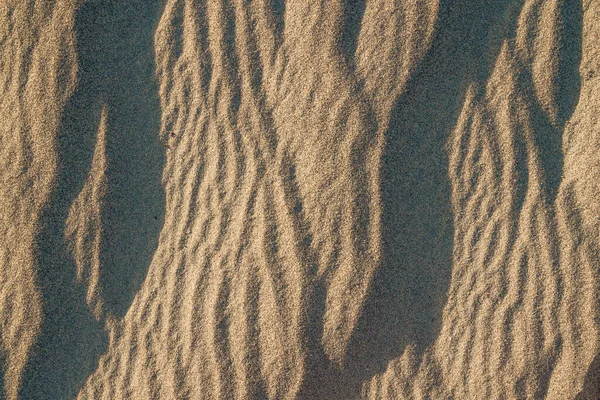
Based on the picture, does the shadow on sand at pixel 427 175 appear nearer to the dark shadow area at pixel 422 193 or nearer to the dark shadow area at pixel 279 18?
the dark shadow area at pixel 422 193

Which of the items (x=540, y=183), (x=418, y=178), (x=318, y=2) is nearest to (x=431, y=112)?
(x=418, y=178)

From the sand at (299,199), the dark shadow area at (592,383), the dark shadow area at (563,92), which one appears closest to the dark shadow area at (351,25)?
the sand at (299,199)

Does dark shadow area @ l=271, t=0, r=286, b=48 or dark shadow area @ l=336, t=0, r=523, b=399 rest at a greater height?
dark shadow area @ l=271, t=0, r=286, b=48

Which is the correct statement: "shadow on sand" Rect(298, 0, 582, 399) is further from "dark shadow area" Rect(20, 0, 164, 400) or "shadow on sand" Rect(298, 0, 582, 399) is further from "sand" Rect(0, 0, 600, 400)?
"dark shadow area" Rect(20, 0, 164, 400)

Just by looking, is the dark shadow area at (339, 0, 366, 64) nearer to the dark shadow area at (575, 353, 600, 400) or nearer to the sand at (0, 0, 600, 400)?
the sand at (0, 0, 600, 400)

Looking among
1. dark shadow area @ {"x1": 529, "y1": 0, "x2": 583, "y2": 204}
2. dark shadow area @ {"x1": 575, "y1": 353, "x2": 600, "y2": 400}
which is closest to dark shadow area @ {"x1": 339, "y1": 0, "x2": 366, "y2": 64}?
dark shadow area @ {"x1": 529, "y1": 0, "x2": 583, "y2": 204}

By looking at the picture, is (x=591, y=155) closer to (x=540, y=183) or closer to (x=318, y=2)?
(x=540, y=183)

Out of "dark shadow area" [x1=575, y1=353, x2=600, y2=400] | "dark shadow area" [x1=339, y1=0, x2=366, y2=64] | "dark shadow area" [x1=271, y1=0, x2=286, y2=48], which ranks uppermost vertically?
"dark shadow area" [x1=271, y1=0, x2=286, y2=48]
